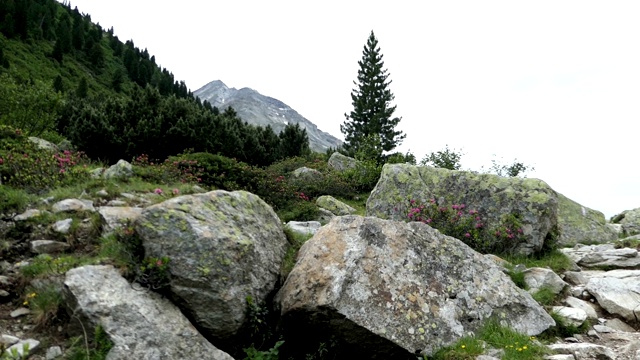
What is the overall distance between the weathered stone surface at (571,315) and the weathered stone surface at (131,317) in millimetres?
5586

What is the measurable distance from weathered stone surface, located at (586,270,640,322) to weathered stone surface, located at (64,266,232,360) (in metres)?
6.97

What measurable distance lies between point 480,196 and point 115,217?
947 centimetres

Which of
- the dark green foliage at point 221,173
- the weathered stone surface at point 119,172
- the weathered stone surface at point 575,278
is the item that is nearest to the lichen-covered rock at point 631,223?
the weathered stone surface at point 575,278

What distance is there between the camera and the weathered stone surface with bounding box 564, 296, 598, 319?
732 centimetres

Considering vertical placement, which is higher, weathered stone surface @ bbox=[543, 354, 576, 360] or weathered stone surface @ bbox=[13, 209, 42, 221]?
weathered stone surface @ bbox=[543, 354, 576, 360]

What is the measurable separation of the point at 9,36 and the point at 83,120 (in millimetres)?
83491

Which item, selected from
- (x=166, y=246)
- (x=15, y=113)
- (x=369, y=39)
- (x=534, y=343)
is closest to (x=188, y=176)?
→ (x=166, y=246)

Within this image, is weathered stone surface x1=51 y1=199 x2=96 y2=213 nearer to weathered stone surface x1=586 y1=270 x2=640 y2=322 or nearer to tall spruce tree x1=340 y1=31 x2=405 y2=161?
weathered stone surface x1=586 y1=270 x2=640 y2=322

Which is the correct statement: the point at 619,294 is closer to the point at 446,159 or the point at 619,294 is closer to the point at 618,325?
the point at 618,325

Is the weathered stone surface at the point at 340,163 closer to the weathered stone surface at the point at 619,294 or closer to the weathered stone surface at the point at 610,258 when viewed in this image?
the weathered stone surface at the point at 610,258

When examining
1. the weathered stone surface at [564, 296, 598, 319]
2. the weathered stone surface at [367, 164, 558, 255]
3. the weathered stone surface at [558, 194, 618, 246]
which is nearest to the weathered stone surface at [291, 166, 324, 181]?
the weathered stone surface at [367, 164, 558, 255]

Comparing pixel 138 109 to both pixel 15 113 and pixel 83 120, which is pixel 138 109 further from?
pixel 15 113

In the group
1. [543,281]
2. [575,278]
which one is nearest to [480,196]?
[575,278]

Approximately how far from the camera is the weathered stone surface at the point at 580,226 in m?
14.3
